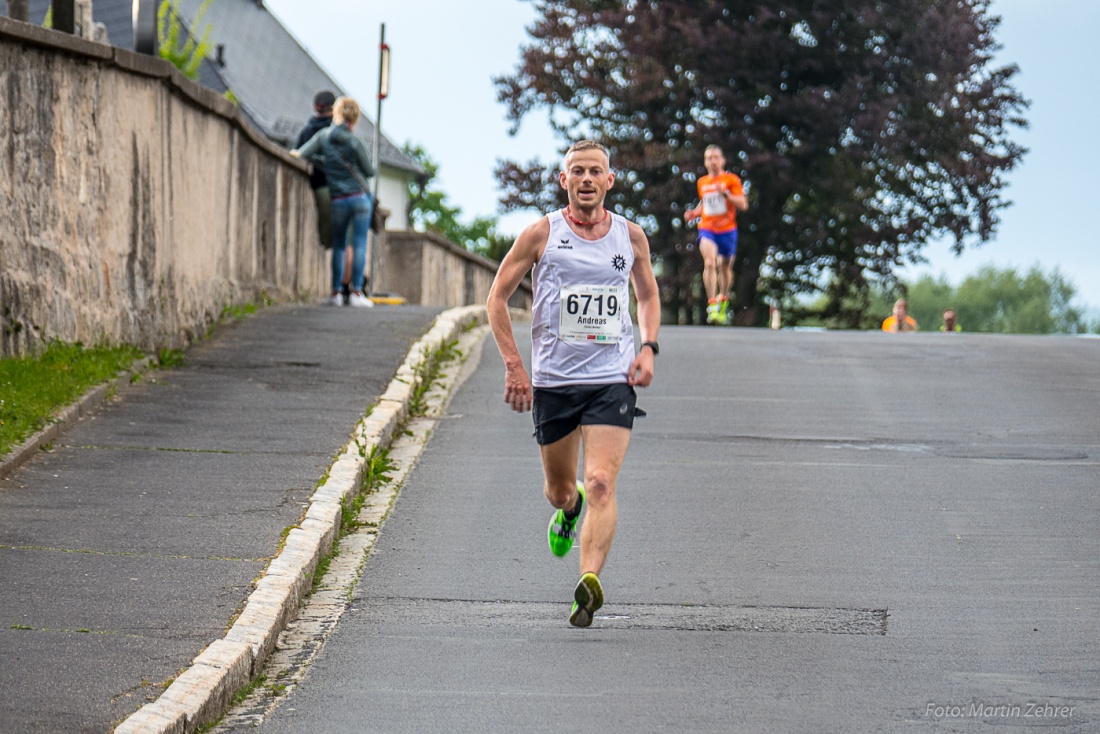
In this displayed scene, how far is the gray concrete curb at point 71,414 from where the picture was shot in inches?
345

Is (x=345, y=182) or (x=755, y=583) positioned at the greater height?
(x=345, y=182)

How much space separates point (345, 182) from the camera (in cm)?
1747

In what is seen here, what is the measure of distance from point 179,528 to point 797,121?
1105 inches

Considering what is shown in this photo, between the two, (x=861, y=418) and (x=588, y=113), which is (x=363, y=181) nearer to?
(x=861, y=418)

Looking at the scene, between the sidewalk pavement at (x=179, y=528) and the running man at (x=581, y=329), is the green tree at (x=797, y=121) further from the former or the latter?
the running man at (x=581, y=329)

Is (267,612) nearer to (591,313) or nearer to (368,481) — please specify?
(591,313)

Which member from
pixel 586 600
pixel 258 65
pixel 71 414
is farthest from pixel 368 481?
pixel 258 65

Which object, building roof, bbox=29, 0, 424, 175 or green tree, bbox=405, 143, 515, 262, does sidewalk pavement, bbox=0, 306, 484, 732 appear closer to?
building roof, bbox=29, 0, 424, 175

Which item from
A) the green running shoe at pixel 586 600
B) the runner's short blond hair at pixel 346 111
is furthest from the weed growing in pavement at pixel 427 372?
→ the green running shoe at pixel 586 600

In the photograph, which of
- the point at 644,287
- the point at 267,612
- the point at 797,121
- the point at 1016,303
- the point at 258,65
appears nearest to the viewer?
the point at 267,612

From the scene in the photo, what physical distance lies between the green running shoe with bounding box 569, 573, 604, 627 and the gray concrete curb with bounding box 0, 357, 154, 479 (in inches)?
A: 137

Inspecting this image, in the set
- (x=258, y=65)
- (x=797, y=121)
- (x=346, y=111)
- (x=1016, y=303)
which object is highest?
(x=258, y=65)

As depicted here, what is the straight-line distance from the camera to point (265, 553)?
7.36 meters

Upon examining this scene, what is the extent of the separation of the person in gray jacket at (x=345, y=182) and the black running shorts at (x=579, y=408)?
10.1m
